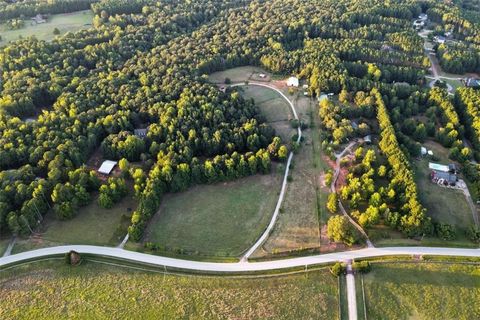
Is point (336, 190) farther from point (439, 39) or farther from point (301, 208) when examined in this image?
point (439, 39)

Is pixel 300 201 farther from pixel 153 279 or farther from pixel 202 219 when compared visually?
pixel 153 279

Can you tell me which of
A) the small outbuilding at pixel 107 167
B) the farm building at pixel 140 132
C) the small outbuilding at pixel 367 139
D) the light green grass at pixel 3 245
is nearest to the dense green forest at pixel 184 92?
the small outbuilding at pixel 367 139

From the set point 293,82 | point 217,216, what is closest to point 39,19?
point 293,82

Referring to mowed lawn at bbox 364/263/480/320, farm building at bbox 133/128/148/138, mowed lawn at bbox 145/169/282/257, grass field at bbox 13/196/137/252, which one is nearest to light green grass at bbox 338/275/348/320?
mowed lawn at bbox 364/263/480/320

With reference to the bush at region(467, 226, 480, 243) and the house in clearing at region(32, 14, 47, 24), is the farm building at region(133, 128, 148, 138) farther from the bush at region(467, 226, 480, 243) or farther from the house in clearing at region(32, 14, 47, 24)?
the house in clearing at region(32, 14, 47, 24)

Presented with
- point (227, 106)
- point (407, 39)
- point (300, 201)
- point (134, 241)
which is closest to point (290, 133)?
point (227, 106)

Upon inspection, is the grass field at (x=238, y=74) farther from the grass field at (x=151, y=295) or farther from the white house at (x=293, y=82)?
the grass field at (x=151, y=295)
